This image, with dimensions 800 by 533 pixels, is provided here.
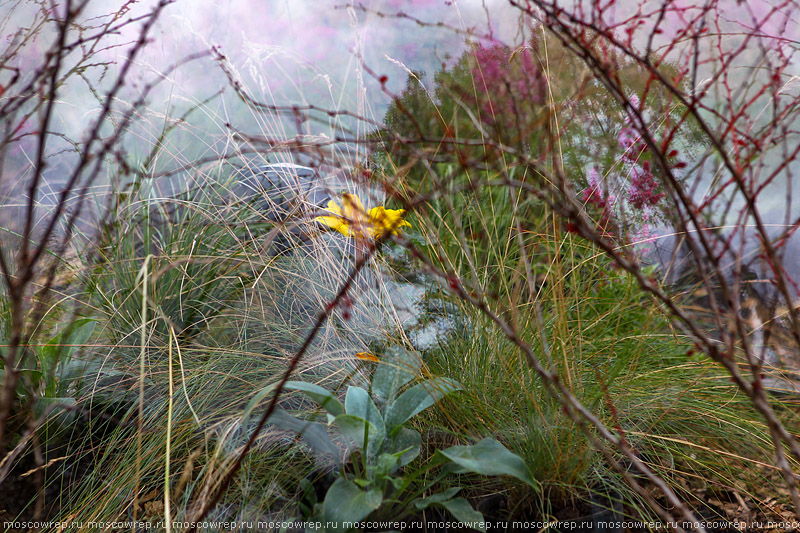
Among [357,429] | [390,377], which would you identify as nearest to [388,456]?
[357,429]

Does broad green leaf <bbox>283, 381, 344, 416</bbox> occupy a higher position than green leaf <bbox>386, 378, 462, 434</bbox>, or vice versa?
broad green leaf <bbox>283, 381, 344, 416</bbox>

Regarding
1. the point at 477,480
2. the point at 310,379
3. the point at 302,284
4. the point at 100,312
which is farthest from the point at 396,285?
the point at 100,312

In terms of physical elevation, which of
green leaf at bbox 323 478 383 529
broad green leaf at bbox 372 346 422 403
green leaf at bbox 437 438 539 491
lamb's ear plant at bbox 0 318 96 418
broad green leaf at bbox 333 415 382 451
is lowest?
green leaf at bbox 323 478 383 529

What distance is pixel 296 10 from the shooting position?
2137 mm

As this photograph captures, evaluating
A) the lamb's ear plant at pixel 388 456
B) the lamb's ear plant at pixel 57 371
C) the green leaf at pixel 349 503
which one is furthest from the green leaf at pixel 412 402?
the lamb's ear plant at pixel 57 371

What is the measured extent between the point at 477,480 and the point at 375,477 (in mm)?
227

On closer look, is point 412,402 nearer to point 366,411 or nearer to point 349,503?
point 366,411

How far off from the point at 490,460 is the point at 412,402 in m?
0.16

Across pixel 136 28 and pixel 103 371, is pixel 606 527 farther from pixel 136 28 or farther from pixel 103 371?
pixel 136 28

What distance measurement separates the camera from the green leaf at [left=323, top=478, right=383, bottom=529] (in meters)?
0.70

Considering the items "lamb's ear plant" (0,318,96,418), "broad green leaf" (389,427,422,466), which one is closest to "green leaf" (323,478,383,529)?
"broad green leaf" (389,427,422,466)

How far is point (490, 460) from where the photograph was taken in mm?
739

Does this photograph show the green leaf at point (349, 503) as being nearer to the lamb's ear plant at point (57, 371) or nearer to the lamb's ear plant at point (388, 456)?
the lamb's ear plant at point (388, 456)

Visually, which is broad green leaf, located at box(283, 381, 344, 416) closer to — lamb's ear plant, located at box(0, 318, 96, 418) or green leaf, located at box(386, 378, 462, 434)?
green leaf, located at box(386, 378, 462, 434)
